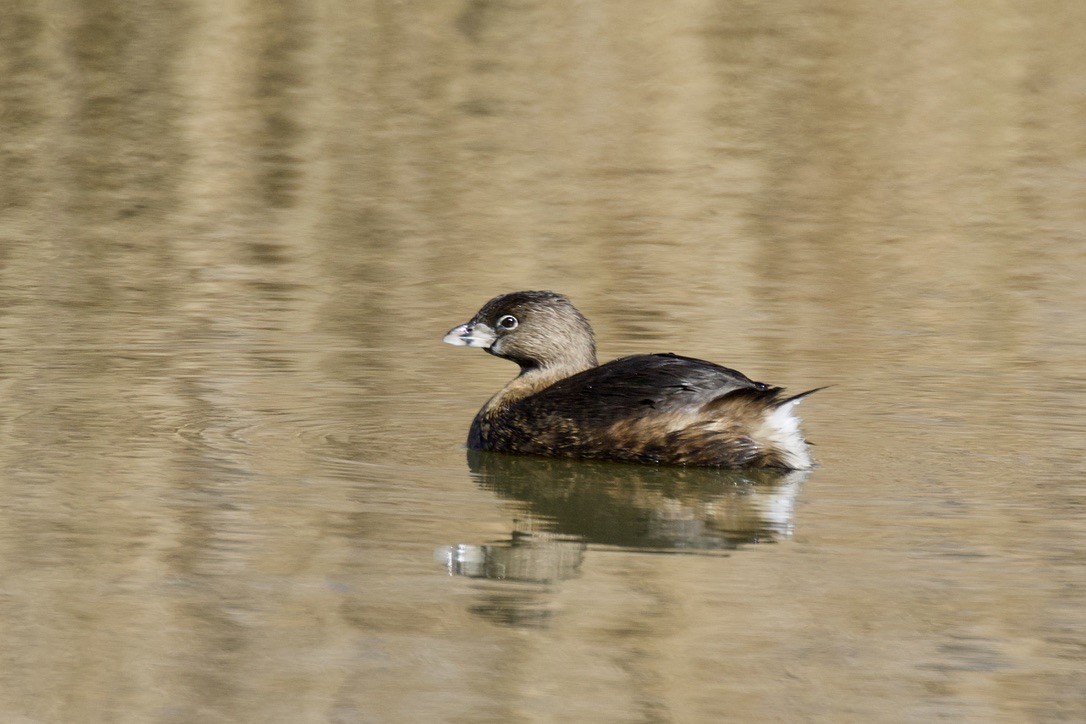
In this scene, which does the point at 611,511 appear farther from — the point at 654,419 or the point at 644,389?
the point at 644,389

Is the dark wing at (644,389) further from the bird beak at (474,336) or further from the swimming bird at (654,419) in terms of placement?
→ the bird beak at (474,336)

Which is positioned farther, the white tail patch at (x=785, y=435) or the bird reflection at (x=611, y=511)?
the white tail patch at (x=785, y=435)

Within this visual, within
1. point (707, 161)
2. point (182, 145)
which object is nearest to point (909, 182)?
point (707, 161)

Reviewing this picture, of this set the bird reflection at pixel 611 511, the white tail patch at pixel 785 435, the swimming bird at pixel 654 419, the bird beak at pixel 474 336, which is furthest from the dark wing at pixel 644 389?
the bird beak at pixel 474 336

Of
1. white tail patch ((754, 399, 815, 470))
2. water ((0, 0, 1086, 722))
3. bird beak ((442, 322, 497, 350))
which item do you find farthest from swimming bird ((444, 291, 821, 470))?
bird beak ((442, 322, 497, 350))

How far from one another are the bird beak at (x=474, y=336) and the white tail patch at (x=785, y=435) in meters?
1.74

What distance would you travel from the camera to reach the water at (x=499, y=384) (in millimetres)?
6215

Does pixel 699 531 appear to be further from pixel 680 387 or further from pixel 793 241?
pixel 793 241

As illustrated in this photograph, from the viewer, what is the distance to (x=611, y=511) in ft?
27.6

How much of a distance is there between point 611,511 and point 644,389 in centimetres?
98

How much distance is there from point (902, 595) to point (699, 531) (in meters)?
1.19

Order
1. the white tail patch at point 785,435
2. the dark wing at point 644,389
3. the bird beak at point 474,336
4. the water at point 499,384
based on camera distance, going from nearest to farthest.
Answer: the water at point 499,384
the white tail patch at point 785,435
the dark wing at point 644,389
the bird beak at point 474,336

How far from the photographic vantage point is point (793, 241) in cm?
1783

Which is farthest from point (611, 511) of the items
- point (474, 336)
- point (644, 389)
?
point (474, 336)
